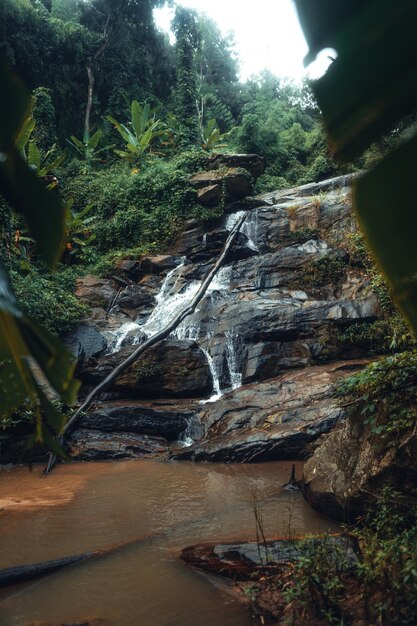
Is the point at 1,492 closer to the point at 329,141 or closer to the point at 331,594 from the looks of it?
the point at 331,594

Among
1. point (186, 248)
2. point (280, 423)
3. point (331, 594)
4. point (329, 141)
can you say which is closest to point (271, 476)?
point (280, 423)

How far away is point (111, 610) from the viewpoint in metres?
3.11

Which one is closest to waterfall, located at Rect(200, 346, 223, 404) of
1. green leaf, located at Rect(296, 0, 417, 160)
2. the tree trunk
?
green leaf, located at Rect(296, 0, 417, 160)

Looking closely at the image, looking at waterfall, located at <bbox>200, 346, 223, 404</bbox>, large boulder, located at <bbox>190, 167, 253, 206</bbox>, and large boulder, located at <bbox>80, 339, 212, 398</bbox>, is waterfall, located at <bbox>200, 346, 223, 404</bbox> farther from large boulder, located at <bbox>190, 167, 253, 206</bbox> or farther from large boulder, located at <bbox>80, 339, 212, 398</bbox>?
large boulder, located at <bbox>190, 167, 253, 206</bbox>

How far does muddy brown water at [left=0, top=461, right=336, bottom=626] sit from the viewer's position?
3150 millimetres

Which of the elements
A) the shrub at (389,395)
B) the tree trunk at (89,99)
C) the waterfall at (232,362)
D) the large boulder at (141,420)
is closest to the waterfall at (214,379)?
the waterfall at (232,362)

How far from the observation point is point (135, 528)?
4637 millimetres

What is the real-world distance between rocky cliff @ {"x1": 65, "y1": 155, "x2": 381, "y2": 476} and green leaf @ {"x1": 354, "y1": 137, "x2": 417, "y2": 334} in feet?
20.4

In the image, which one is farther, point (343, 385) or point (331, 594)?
point (343, 385)

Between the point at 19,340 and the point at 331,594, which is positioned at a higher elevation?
the point at 19,340

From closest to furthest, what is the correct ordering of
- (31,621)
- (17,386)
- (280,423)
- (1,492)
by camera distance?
(17,386), (31,621), (1,492), (280,423)


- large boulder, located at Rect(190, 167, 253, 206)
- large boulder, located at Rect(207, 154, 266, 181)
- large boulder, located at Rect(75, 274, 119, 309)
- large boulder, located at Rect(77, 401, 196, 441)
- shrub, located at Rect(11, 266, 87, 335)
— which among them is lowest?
large boulder, located at Rect(77, 401, 196, 441)

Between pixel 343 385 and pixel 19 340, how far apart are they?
171 inches

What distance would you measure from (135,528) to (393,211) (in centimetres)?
486
